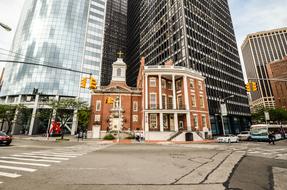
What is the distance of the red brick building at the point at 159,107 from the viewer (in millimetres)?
31328

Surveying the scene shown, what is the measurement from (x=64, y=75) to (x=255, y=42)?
205 m

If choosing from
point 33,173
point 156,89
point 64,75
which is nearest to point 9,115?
point 64,75

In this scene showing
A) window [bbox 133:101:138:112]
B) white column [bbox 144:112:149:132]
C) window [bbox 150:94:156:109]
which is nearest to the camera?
white column [bbox 144:112:149:132]

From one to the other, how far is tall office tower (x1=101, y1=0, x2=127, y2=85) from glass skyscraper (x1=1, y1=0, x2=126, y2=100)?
59.5 ft

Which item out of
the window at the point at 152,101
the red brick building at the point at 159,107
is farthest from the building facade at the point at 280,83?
the window at the point at 152,101

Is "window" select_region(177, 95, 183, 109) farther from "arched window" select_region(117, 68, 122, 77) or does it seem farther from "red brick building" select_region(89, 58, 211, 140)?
"arched window" select_region(117, 68, 122, 77)

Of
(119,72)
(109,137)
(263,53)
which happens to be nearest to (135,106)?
(109,137)

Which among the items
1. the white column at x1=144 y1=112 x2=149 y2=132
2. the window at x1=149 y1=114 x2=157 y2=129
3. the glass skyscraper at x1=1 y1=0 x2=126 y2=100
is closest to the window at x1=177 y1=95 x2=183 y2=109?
the window at x1=149 y1=114 x2=157 y2=129

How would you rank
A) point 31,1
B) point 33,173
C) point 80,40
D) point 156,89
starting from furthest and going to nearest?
point 31,1 → point 80,40 → point 156,89 → point 33,173

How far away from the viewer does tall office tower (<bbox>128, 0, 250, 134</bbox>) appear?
1885 inches

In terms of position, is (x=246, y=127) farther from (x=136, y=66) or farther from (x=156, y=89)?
(x=136, y=66)

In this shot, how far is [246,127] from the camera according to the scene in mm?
58938

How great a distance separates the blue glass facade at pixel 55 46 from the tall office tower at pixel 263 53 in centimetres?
15811

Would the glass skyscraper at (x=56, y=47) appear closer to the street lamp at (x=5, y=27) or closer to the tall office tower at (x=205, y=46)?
the tall office tower at (x=205, y=46)
